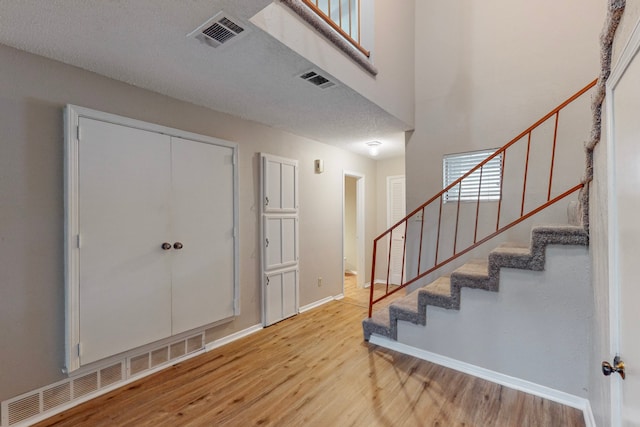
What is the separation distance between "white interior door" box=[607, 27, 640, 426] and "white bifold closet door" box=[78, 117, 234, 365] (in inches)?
107

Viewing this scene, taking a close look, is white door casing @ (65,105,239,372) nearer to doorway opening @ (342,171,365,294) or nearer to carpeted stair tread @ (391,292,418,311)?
carpeted stair tread @ (391,292,418,311)

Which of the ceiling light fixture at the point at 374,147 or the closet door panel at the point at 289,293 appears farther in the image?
the ceiling light fixture at the point at 374,147

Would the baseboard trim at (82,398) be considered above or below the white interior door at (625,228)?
below

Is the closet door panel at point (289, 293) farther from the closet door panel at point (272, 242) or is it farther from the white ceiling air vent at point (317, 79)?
the white ceiling air vent at point (317, 79)

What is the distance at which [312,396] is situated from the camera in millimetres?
2094

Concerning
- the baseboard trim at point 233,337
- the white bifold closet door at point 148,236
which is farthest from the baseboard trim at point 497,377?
the white bifold closet door at point 148,236

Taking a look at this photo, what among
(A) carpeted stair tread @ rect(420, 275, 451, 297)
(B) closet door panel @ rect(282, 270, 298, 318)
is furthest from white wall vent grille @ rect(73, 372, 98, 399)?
(A) carpeted stair tread @ rect(420, 275, 451, 297)

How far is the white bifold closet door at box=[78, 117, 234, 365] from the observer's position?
79.6 inches

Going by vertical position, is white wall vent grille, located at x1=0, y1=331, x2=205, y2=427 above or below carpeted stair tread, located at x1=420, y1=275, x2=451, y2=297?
below

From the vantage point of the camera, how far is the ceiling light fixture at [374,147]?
13.6ft

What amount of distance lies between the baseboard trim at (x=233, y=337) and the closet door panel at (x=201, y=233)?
0.27m

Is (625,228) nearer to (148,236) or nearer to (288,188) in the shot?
(148,236)

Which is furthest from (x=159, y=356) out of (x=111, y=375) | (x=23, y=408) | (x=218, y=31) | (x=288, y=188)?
(x=218, y=31)

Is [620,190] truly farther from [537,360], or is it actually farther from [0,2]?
[0,2]
